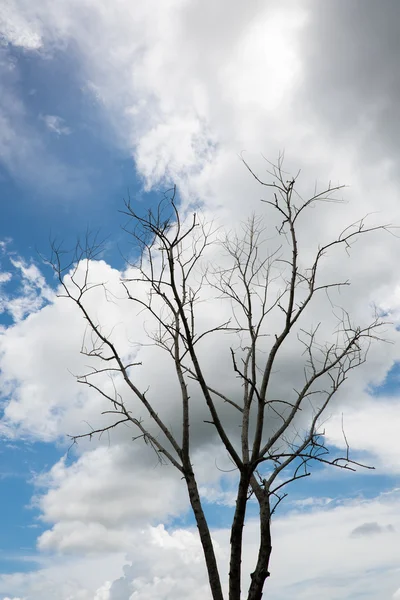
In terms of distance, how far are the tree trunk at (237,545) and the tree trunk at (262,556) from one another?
496 millimetres

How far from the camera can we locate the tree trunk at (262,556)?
702cm

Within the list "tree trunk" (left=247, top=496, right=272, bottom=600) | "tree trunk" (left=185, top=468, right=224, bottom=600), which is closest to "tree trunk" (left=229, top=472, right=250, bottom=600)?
"tree trunk" (left=185, top=468, right=224, bottom=600)

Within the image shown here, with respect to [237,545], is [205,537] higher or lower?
higher

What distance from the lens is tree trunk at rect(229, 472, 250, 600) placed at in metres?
6.61

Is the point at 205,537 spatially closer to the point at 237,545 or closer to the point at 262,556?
the point at 237,545

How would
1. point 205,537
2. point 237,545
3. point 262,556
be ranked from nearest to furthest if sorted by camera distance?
point 237,545 → point 205,537 → point 262,556

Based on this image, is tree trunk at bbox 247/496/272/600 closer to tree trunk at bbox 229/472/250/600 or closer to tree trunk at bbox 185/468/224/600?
tree trunk at bbox 229/472/250/600

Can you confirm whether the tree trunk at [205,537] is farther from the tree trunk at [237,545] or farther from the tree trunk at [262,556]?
the tree trunk at [262,556]

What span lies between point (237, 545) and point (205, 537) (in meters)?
0.47

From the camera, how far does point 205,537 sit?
6.85 metres

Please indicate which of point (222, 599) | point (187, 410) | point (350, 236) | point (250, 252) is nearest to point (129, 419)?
point (187, 410)

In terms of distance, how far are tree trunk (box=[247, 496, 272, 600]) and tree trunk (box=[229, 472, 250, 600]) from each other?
50 cm

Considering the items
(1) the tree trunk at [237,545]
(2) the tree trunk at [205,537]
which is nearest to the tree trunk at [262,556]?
(1) the tree trunk at [237,545]

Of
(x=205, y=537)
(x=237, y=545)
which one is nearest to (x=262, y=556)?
(x=237, y=545)
